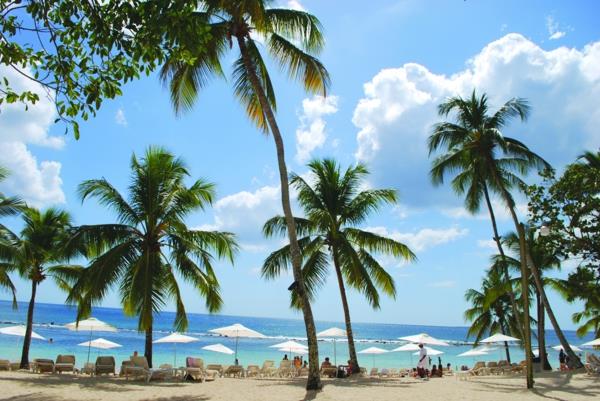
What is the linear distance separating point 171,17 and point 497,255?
25020mm

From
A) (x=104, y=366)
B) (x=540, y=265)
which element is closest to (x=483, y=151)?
(x=540, y=265)

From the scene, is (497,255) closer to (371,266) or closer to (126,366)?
(371,266)

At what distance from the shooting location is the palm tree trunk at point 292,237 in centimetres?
1230

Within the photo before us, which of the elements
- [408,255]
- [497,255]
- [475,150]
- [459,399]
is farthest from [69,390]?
[497,255]

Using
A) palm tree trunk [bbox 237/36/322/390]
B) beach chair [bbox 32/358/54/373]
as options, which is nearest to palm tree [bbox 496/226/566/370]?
palm tree trunk [bbox 237/36/322/390]

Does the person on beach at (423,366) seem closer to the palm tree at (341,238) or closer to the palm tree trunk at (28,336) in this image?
the palm tree at (341,238)

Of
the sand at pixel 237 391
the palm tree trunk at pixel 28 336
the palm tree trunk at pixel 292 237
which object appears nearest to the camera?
the sand at pixel 237 391

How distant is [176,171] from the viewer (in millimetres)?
17594

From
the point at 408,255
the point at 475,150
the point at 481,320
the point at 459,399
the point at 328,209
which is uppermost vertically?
the point at 475,150

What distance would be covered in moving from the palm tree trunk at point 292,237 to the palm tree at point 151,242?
13.4 ft

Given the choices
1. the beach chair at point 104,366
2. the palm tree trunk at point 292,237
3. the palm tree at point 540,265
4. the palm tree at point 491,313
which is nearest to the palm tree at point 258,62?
the palm tree trunk at point 292,237

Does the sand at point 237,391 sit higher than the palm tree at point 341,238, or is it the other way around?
the palm tree at point 341,238

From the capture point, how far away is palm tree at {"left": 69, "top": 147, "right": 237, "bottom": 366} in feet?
51.2

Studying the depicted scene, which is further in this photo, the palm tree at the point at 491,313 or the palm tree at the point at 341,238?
the palm tree at the point at 491,313
